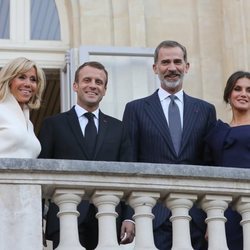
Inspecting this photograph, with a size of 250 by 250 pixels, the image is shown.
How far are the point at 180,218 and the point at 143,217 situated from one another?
260 mm

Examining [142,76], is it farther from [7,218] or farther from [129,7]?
[7,218]

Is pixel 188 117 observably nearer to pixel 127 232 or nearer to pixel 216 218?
pixel 216 218

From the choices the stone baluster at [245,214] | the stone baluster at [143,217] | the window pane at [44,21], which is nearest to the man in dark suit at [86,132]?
the stone baluster at [143,217]

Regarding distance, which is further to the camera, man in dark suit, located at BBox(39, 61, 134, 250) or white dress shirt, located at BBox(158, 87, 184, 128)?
white dress shirt, located at BBox(158, 87, 184, 128)

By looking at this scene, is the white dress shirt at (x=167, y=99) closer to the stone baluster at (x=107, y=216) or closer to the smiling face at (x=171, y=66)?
the smiling face at (x=171, y=66)

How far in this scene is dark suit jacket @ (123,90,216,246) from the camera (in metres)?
10.3

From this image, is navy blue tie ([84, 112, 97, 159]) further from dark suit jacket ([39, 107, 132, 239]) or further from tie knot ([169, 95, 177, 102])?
tie knot ([169, 95, 177, 102])

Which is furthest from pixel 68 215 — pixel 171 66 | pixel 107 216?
pixel 171 66

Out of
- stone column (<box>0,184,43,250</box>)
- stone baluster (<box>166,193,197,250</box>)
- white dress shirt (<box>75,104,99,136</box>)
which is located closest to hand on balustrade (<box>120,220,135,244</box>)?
stone baluster (<box>166,193,197,250</box>)

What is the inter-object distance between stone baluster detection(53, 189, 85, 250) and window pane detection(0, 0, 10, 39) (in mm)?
4216

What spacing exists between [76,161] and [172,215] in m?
0.76

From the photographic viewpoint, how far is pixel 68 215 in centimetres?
963

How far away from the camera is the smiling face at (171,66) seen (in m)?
10.5

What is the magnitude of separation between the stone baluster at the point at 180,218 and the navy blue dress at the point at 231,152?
0.41 m
